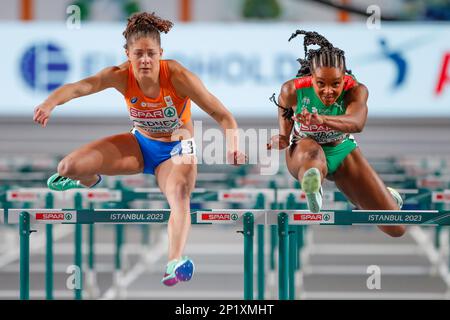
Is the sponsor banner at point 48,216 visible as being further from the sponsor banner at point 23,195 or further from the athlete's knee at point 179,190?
the sponsor banner at point 23,195

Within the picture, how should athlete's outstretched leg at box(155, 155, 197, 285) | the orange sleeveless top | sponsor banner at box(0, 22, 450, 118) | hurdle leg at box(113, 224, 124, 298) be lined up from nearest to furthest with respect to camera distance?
1. athlete's outstretched leg at box(155, 155, 197, 285)
2. the orange sleeveless top
3. hurdle leg at box(113, 224, 124, 298)
4. sponsor banner at box(0, 22, 450, 118)

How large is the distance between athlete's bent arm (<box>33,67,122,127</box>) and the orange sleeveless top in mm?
89

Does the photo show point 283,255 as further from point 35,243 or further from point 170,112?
point 35,243

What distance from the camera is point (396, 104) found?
11.6 metres

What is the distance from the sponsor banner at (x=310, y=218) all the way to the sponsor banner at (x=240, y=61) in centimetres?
500

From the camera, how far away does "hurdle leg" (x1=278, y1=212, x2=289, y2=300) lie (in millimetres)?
5188

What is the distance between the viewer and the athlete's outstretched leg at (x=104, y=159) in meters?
5.00

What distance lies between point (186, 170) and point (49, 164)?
6.90m

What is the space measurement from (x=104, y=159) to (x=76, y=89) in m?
0.38

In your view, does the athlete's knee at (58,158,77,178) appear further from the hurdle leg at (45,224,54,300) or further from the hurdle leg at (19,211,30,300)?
the hurdle leg at (45,224,54,300)

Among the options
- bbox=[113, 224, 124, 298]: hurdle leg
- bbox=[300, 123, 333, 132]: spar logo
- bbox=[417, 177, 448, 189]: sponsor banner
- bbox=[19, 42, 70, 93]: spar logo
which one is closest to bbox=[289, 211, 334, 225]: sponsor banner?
bbox=[300, 123, 333, 132]: spar logo

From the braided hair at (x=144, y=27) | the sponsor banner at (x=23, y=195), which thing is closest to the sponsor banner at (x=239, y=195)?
the sponsor banner at (x=23, y=195)
